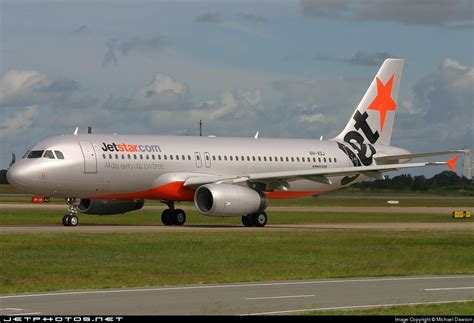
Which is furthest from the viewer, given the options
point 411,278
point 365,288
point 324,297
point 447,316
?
point 411,278

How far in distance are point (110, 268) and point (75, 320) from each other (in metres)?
11.8

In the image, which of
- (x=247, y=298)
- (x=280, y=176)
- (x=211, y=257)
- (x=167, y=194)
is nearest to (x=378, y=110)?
(x=280, y=176)

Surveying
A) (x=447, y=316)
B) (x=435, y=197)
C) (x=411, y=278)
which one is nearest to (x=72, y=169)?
(x=411, y=278)

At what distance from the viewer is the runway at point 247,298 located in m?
19.1

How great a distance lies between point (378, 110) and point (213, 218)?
11.6 m

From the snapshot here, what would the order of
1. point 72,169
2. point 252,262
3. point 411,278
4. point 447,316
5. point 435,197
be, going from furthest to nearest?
1. point 435,197
2. point 72,169
3. point 252,262
4. point 411,278
5. point 447,316

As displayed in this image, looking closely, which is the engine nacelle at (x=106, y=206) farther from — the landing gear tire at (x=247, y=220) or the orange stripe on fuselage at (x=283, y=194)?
the orange stripe on fuselage at (x=283, y=194)

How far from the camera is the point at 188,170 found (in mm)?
51312

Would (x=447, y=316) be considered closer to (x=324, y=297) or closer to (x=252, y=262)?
(x=324, y=297)

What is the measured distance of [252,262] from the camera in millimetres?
30891

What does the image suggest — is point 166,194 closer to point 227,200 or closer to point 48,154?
point 227,200

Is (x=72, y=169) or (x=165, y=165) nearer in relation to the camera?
(x=72, y=169)

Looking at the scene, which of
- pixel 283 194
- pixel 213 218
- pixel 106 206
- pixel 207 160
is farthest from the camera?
pixel 213 218

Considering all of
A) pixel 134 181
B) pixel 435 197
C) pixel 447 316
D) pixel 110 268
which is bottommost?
pixel 447 316
